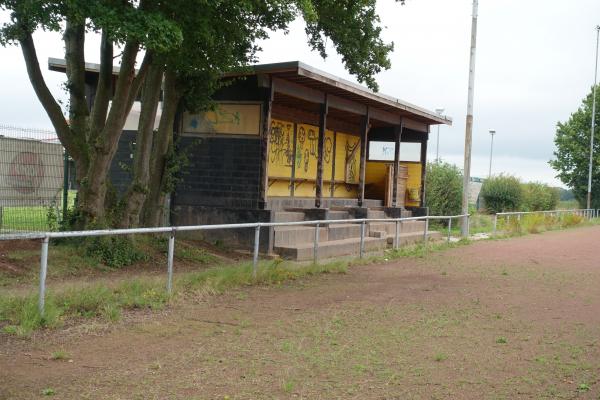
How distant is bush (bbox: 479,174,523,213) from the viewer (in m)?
42.8

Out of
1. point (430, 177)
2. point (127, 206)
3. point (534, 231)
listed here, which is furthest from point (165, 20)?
point (430, 177)

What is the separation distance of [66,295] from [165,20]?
3768 millimetres

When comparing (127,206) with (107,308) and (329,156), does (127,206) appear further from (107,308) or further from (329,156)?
(329,156)

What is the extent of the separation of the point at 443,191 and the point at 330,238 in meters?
15.6

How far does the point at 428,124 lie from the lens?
26.0 meters

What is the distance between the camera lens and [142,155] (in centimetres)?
1323

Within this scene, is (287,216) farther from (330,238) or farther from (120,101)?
(120,101)

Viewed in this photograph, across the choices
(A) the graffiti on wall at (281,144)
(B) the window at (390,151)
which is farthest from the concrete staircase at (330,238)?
(B) the window at (390,151)

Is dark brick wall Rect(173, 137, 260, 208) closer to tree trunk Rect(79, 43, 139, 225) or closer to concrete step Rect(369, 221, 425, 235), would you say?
tree trunk Rect(79, 43, 139, 225)

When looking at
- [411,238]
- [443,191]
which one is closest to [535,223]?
[443,191]

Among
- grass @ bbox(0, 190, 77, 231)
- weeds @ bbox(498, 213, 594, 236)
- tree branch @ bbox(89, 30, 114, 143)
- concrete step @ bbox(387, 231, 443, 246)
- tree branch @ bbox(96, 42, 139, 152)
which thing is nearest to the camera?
tree branch @ bbox(96, 42, 139, 152)

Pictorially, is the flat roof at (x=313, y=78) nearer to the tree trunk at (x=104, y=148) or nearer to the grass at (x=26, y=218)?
the tree trunk at (x=104, y=148)

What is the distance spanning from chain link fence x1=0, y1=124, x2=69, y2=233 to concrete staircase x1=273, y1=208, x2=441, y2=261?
15.8 ft

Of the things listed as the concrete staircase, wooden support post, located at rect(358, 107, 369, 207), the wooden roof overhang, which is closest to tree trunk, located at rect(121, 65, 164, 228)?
the wooden roof overhang
